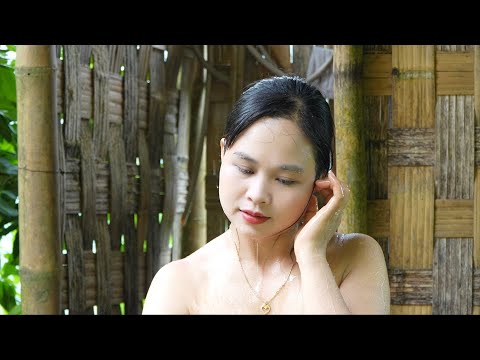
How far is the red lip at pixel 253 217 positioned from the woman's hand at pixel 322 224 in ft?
0.29

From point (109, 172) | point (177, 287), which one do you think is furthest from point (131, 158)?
point (177, 287)

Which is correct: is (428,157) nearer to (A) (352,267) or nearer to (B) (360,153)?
(B) (360,153)

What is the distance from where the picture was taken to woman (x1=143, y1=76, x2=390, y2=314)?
149cm

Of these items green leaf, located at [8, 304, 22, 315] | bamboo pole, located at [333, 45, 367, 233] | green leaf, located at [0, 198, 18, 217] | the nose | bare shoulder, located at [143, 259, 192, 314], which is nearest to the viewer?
the nose

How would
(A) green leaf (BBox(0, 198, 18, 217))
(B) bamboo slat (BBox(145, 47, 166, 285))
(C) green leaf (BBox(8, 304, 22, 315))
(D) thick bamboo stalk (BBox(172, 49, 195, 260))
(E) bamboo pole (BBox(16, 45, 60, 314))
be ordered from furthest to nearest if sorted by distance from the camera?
(D) thick bamboo stalk (BBox(172, 49, 195, 260)), (B) bamboo slat (BBox(145, 47, 166, 285)), (C) green leaf (BBox(8, 304, 22, 315)), (A) green leaf (BBox(0, 198, 18, 217)), (E) bamboo pole (BBox(16, 45, 60, 314))

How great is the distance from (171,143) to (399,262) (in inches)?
52.3

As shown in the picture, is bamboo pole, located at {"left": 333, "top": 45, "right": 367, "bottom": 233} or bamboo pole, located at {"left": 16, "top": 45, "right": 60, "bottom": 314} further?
bamboo pole, located at {"left": 333, "top": 45, "right": 367, "bottom": 233}

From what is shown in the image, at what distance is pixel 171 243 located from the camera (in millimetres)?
3492

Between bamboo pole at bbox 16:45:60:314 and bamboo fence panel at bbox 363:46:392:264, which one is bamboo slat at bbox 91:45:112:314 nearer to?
bamboo pole at bbox 16:45:60:314

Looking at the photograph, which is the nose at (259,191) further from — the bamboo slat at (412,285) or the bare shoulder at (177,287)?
the bamboo slat at (412,285)

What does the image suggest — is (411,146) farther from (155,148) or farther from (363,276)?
(155,148)

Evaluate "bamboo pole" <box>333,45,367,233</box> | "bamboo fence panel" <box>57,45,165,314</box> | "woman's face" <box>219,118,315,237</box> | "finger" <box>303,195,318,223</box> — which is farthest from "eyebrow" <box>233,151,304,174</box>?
"bamboo fence panel" <box>57,45,165,314</box>

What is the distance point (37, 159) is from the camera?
204 cm

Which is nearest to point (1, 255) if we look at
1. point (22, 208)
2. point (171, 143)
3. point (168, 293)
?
point (171, 143)
